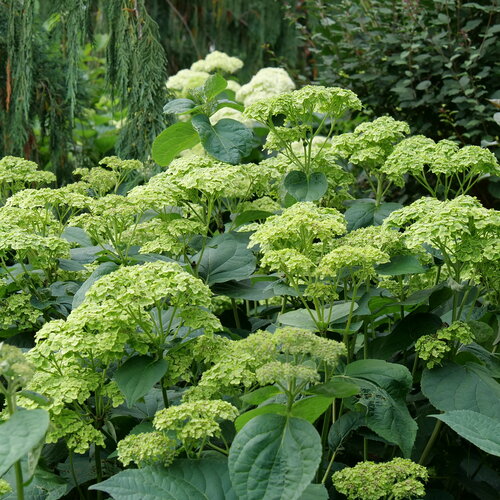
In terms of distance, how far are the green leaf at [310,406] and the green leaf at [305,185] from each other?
2.58 feet

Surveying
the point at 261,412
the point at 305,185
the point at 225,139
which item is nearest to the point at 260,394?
the point at 261,412

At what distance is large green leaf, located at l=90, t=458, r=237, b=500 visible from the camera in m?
1.58

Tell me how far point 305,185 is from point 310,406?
899mm

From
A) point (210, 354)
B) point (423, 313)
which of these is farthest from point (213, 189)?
point (423, 313)

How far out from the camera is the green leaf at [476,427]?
159 centimetres

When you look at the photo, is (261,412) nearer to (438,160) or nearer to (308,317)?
(308,317)

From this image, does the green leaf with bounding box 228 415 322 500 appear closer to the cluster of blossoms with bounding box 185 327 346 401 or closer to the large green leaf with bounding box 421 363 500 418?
the cluster of blossoms with bounding box 185 327 346 401

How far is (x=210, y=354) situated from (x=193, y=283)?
18cm

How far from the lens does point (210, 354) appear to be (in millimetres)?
1832

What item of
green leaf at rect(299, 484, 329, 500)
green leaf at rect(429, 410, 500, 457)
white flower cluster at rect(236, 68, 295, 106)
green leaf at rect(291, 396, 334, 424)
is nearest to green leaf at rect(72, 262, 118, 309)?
green leaf at rect(291, 396, 334, 424)

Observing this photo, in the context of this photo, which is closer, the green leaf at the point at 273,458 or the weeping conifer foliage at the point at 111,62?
the green leaf at the point at 273,458

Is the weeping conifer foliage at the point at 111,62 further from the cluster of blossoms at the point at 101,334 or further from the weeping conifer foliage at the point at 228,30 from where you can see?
the weeping conifer foliage at the point at 228,30

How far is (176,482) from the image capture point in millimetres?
1619

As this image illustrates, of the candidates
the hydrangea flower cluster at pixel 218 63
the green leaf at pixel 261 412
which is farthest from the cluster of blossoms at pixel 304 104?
the hydrangea flower cluster at pixel 218 63
